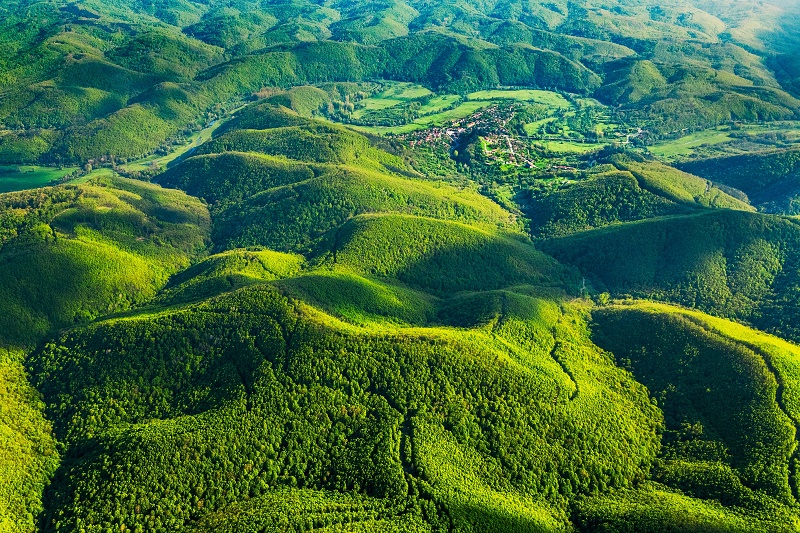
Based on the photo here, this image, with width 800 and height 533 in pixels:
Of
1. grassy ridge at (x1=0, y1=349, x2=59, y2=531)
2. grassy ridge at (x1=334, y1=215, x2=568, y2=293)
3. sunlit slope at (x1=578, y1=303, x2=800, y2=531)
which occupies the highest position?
sunlit slope at (x1=578, y1=303, x2=800, y2=531)

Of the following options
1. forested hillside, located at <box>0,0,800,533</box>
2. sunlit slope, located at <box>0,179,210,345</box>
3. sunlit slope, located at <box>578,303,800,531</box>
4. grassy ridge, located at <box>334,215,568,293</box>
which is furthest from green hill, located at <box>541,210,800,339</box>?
sunlit slope, located at <box>0,179,210,345</box>

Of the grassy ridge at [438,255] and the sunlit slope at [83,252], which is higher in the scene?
the grassy ridge at [438,255]

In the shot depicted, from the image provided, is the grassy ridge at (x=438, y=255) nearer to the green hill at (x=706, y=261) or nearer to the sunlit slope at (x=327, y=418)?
the green hill at (x=706, y=261)

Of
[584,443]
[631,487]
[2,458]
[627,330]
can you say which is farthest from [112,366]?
[627,330]

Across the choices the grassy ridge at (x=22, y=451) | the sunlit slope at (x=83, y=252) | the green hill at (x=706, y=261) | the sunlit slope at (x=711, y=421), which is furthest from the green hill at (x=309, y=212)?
the sunlit slope at (x=711, y=421)

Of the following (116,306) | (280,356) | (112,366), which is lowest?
(116,306)

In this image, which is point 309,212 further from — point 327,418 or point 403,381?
point 327,418

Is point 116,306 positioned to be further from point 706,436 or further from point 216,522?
point 706,436

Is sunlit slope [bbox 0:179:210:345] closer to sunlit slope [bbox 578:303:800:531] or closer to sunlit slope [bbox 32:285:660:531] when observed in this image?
sunlit slope [bbox 32:285:660:531]

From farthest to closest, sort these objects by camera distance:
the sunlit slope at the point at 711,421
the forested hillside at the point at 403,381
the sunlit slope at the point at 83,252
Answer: the sunlit slope at the point at 83,252 < the forested hillside at the point at 403,381 < the sunlit slope at the point at 711,421
